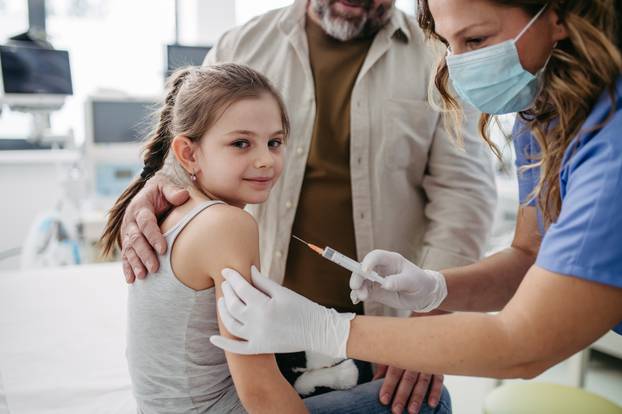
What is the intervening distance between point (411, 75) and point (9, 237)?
3.68 metres

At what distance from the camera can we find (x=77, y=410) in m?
1.39

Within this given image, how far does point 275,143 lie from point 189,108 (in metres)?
0.19

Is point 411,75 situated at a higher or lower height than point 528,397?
higher

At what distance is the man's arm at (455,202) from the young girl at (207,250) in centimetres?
66

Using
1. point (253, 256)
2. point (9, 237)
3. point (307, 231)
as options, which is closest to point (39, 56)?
point (9, 237)

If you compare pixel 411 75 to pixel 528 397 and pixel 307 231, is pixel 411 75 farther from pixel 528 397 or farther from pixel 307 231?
pixel 528 397

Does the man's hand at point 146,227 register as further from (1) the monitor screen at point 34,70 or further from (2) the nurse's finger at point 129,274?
(1) the monitor screen at point 34,70

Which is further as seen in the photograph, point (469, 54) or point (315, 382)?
point (315, 382)

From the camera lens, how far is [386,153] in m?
1.62

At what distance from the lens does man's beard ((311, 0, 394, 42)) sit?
1606mm

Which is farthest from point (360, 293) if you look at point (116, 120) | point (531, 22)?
point (116, 120)

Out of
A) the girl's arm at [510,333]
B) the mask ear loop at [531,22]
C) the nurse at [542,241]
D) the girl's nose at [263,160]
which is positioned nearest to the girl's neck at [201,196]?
the girl's nose at [263,160]

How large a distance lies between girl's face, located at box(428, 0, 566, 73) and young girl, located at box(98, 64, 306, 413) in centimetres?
40

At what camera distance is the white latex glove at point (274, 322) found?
912 millimetres
